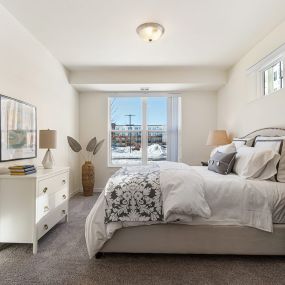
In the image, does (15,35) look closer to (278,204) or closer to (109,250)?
(109,250)

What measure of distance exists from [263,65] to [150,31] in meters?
1.73

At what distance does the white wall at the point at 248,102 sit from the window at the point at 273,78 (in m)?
0.19

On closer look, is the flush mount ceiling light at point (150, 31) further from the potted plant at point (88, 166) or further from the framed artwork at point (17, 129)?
the potted plant at point (88, 166)

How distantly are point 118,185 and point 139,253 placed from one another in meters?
0.68

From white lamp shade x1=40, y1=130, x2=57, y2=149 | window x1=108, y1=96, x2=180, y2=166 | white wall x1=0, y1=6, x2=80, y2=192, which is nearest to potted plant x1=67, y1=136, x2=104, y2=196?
white wall x1=0, y1=6, x2=80, y2=192

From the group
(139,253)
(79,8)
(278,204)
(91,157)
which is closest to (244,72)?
(278,204)

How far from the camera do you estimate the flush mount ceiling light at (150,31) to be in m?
2.66

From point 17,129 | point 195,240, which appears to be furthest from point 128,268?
point 17,129

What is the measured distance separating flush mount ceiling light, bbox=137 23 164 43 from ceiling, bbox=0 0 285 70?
0.06 meters

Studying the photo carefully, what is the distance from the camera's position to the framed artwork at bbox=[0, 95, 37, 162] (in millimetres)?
2330

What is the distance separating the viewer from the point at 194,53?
357 centimetres

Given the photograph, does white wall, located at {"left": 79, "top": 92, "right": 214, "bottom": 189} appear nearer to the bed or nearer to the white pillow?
the white pillow

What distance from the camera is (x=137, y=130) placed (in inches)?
205

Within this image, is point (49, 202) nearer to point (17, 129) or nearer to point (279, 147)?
point (17, 129)
